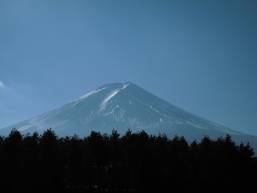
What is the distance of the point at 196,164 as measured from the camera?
62.4m

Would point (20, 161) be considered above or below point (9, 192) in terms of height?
above

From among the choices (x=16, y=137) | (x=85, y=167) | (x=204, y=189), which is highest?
(x=16, y=137)

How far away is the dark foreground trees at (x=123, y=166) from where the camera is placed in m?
48.4

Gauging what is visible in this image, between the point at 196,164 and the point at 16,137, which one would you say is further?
the point at 196,164

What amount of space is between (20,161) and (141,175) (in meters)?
16.9

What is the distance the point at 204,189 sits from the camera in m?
55.1

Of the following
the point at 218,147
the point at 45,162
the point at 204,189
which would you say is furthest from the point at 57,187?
the point at 218,147

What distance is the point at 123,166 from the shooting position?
59594mm

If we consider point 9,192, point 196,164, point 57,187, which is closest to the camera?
point 9,192

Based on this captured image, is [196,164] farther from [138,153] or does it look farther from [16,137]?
[16,137]

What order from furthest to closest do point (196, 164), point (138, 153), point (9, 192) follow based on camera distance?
point (196, 164), point (138, 153), point (9, 192)

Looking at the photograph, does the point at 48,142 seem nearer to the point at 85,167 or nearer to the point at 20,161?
the point at 20,161

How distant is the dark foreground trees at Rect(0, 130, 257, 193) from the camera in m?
48.4

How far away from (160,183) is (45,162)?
634 inches
